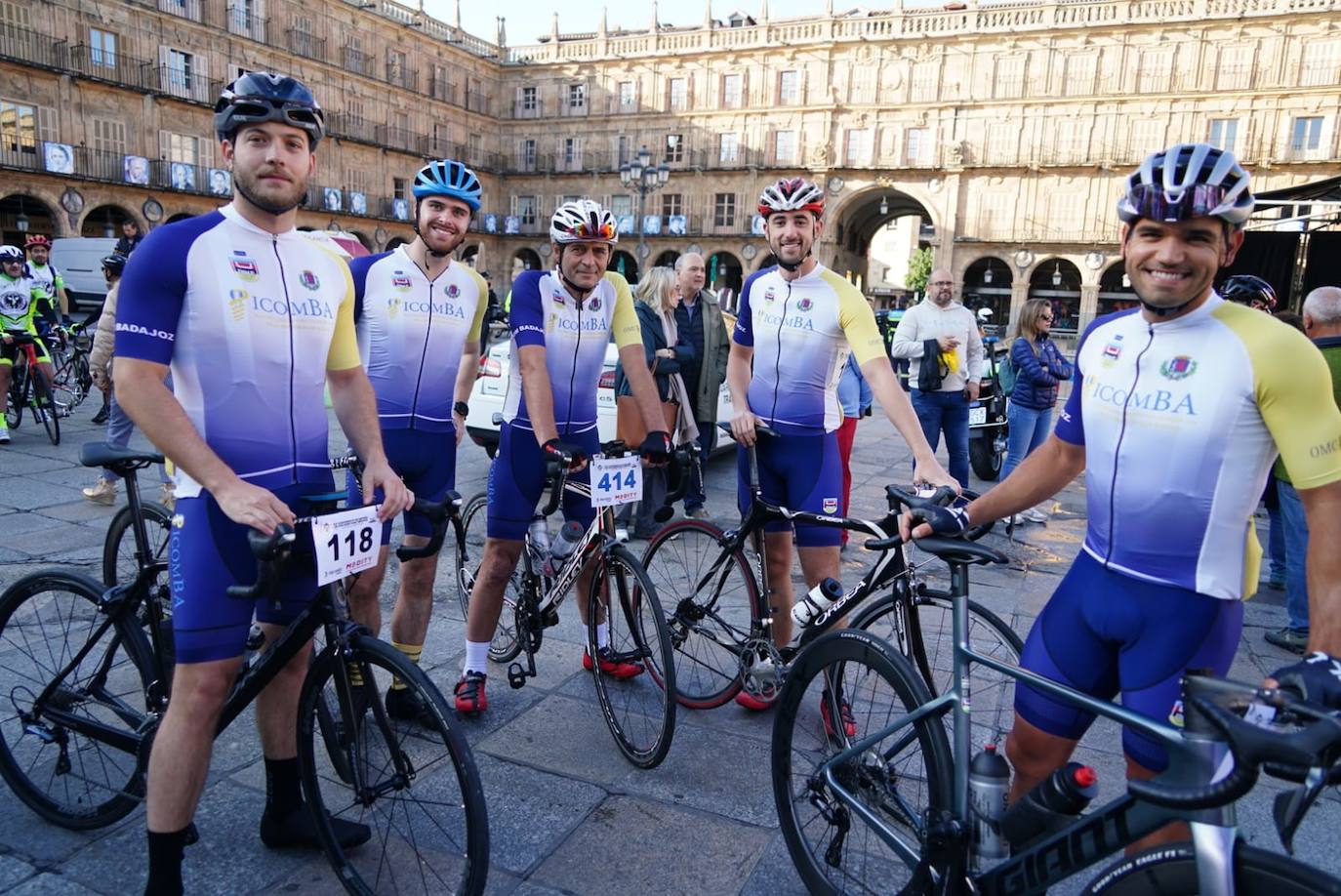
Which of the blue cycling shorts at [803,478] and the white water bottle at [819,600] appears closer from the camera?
the white water bottle at [819,600]

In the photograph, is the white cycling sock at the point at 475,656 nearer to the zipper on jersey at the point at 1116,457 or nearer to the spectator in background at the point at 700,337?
the zipper on jersey at the point at 1116,457

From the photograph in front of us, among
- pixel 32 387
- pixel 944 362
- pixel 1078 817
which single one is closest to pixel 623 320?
pixel 1078 817

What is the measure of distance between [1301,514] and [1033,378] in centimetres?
215

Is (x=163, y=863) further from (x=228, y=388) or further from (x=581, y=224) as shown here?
(x=581, y=224)

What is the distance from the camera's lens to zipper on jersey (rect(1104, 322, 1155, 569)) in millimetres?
1805

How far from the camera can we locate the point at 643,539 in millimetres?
5711

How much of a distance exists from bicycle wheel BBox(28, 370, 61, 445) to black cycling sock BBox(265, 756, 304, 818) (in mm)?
7060

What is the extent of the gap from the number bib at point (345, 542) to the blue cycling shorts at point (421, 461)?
0.95 meters

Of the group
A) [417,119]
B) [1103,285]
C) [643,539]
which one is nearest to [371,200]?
[417,119]

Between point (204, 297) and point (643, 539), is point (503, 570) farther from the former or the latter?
point (643, 539)

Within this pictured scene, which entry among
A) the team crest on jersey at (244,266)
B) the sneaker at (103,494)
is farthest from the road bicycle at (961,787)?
the sneaker at (103,494)

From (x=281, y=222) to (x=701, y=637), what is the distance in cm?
211

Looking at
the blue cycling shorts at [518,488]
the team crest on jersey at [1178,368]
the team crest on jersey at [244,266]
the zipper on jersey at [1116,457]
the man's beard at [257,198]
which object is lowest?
the blue cycling shorts at [518,488]

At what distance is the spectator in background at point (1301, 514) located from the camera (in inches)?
164
